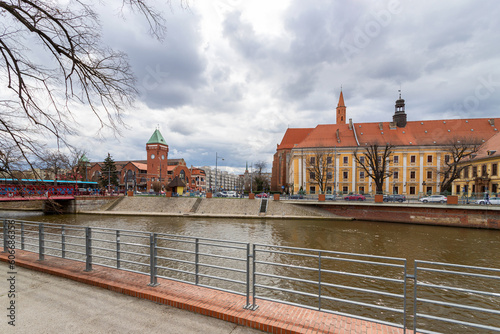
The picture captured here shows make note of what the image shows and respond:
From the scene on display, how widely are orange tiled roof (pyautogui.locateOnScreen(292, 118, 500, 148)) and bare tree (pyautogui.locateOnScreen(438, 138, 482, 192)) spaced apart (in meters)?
2.79

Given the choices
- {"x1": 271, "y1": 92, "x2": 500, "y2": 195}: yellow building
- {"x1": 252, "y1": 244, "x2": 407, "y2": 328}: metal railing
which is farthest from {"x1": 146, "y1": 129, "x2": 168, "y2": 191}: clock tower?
{"x1": 252, "y1": 244, "x2": 407, "y2": 328}: metal railing

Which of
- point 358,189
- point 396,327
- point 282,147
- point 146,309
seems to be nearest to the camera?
point 396,327

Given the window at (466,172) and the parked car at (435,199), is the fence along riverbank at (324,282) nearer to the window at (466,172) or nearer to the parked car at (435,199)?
the parked car at (435,199)

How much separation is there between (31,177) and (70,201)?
40405 millimetres

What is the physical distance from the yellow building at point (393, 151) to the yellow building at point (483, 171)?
6492 mm

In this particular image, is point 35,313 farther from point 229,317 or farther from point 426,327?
point 426,327

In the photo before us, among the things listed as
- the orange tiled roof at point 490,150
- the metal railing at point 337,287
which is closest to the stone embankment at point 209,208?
the metal railing at point 337,287

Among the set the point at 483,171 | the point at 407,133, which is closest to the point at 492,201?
the point at 483,171

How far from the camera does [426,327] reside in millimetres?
6695

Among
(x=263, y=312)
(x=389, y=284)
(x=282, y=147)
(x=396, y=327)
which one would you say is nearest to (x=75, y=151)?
(x=263, y=312)

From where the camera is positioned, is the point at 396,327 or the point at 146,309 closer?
the point at 396,327

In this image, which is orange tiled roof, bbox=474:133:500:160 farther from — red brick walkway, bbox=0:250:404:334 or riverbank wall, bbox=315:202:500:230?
red brick walkway, bbox=0:250:404:334

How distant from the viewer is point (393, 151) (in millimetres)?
50250

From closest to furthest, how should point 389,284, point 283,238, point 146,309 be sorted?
point 146,309 → point 389,284 → point 283,238
